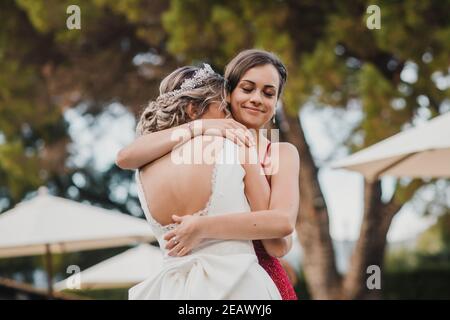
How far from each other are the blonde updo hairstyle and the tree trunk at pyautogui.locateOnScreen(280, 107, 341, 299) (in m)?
9.56

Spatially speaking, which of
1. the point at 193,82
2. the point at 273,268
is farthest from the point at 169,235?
the point at 193,82

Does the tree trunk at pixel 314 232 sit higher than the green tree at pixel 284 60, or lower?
lower

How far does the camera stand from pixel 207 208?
95.7 inches

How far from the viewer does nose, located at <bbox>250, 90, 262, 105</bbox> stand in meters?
2.82

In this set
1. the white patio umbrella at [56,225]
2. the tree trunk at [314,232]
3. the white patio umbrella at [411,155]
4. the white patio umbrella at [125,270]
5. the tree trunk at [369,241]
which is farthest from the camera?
the tree trunk at [314,232]

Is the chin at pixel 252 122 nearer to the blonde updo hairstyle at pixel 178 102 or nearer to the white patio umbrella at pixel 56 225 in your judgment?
the blonde updo hairstyle at pixel 178 102

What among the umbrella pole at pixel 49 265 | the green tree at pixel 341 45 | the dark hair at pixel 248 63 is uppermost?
the green tree at pixel 341 45

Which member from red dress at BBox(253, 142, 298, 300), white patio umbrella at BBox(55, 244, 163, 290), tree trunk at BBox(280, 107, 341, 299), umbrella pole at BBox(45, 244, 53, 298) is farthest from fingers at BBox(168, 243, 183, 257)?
tree trunk at BBox(280, 107, 341, 299)

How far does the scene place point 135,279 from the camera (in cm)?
1107

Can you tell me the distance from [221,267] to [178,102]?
0.60 m

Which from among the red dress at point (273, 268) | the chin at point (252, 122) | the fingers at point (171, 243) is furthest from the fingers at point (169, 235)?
the chin at point (252, 122)

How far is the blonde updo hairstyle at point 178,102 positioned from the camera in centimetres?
271

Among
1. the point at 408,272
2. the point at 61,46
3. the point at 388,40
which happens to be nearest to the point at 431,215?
the point at 408,272

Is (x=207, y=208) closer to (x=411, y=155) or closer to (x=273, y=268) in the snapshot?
(x=273, y=268)
